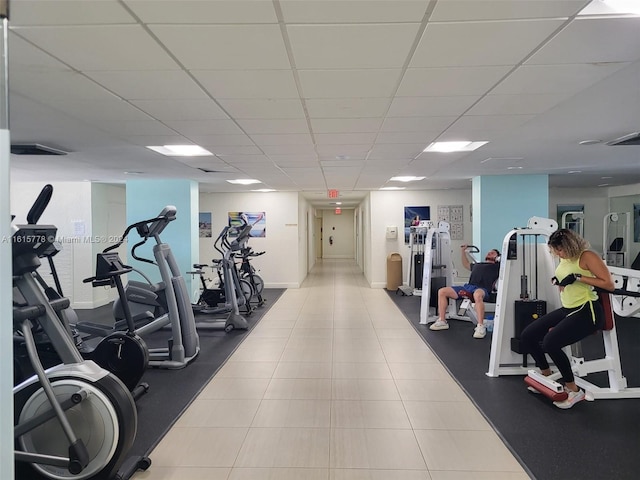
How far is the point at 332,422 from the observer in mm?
3014

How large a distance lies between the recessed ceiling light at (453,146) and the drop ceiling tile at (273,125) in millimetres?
1732

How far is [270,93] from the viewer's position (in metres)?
2.79

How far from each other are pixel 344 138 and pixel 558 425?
3.20m

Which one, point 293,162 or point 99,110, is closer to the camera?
point 99,110

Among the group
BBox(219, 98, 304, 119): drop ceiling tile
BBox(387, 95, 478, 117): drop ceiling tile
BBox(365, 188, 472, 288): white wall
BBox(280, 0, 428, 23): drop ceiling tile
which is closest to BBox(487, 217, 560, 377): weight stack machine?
BBox(387, 95, 478, 117): drop ceiling tile

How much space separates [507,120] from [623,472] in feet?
9.12

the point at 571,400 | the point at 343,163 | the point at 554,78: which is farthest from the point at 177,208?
the point at 571,400

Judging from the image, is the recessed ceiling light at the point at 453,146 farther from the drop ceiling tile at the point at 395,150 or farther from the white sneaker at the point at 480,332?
the white sneaker at the point at 480,332

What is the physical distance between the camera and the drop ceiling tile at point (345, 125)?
11.5ft

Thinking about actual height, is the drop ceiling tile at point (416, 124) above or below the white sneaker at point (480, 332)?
above

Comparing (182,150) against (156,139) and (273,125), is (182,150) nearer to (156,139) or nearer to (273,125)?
(156,139)

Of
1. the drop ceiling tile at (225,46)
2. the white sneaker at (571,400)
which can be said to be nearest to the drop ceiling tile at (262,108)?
the drop ceiling tile at (225,46)

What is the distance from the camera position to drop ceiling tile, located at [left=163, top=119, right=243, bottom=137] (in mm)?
3539

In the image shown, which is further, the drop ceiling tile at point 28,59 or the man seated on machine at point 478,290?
the man seated on machine at point 478,290
